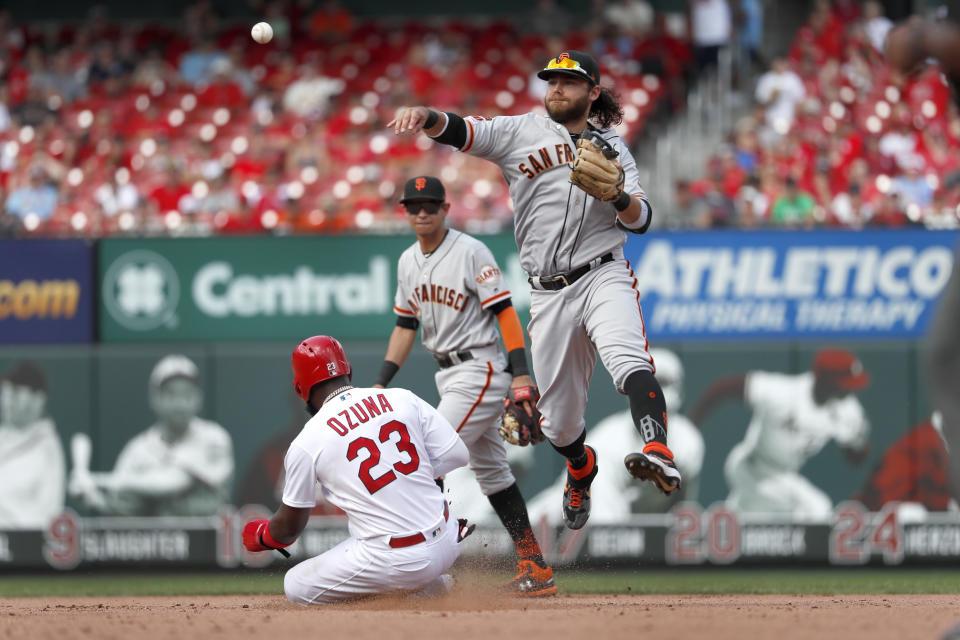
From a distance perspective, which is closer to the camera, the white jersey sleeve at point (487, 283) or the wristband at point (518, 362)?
the wristband at point (518, 362)

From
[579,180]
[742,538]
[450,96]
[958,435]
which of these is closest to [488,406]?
[579,180]

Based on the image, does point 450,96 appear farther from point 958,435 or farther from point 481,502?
point 958,435

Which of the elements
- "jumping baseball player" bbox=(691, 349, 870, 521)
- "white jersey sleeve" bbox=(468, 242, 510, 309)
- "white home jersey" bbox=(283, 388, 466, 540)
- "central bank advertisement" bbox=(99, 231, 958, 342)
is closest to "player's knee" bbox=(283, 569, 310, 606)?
"white home jersey" bbox=(283, 388, 466, 540)

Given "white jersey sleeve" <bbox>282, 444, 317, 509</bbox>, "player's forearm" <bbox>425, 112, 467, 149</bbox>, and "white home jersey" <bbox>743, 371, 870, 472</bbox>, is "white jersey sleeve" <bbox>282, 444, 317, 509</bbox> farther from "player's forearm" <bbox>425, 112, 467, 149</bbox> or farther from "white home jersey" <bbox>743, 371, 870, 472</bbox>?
"white home jersey" <bbox>743, 371, 870, 472</bbox>

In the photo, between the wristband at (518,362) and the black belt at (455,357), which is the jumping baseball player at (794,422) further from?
the wristband at (518,362)

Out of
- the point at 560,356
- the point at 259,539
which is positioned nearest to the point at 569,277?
the point at 560,356

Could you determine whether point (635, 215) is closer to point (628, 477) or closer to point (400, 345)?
point (400, 345)

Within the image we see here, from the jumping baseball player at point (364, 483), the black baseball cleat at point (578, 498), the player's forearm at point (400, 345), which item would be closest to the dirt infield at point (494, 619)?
the jumping baseball player at point (364, 483)
